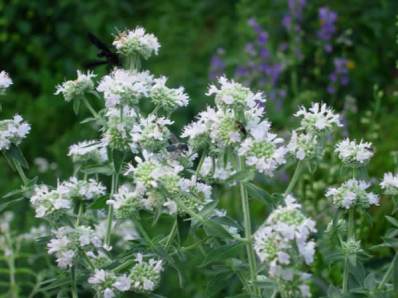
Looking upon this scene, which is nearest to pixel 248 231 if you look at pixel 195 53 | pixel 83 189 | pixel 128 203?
pixel 128 203

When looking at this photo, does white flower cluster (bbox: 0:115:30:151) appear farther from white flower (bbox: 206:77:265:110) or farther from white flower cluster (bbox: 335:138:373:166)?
white flower cluster (bbox: 335:138:373:166)

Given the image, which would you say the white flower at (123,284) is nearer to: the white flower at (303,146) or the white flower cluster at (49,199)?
the white flower cluster at (49,199)

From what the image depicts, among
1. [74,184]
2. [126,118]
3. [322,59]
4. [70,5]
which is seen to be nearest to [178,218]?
[126,118]

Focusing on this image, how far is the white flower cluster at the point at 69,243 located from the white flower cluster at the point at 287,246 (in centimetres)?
44

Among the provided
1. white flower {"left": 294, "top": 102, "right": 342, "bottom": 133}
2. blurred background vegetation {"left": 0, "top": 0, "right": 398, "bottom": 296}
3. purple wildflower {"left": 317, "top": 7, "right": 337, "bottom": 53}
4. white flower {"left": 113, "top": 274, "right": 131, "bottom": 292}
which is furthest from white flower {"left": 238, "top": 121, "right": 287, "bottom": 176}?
purple wildflower {"left": 317, "top": 7, "right": 337, "bottom": 53}

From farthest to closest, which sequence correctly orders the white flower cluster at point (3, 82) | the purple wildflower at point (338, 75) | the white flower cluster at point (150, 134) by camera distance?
the purple wildflower at point (338, 75) → the white flower cluster at point (3, 82) → the white flower cluster at point (150, 134)

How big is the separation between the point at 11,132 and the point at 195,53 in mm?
3576

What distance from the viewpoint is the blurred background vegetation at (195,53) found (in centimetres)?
425

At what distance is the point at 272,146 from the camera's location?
1723 millimetres

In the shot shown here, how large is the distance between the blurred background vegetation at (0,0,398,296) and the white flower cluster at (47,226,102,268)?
186 centimetres

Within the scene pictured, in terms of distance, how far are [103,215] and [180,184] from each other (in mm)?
539

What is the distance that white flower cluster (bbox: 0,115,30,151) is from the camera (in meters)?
1.88

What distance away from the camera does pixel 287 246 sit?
60.1 inches

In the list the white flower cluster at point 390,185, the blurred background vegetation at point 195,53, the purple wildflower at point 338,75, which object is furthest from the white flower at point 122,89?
the purple wildflower at point 338,75
